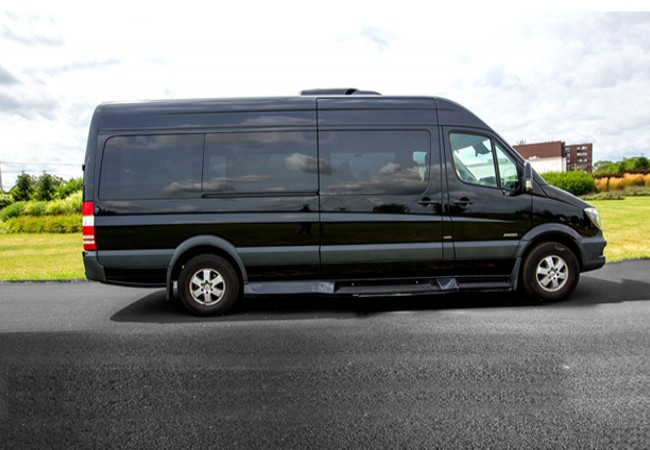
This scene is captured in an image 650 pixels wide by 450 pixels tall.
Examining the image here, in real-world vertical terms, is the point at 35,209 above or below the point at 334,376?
above

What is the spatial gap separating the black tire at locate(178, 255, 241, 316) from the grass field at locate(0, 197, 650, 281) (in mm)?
4229

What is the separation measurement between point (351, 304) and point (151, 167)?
306 centimetres

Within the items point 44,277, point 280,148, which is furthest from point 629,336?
point 44,277

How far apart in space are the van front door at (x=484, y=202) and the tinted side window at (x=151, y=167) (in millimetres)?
3193

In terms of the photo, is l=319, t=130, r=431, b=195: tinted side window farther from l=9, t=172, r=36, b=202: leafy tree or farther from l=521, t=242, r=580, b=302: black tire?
l=9, t=172, r=36, b=202: leafy tree

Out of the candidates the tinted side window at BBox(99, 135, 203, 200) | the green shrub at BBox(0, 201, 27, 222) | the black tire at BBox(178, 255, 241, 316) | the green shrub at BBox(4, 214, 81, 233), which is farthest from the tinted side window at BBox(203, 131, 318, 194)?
the green shrub at BBox(0, 201, 27, 222)

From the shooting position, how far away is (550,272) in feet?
21.1

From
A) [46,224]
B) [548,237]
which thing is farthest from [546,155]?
[548,237]

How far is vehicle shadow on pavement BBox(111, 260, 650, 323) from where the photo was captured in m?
6.08

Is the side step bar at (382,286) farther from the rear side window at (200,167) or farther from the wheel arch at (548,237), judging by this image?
the rear side window at (200,167)

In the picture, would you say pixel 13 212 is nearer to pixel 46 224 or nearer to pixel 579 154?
pixel 46 224

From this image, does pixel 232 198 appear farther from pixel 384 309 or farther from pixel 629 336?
pixel 629 336

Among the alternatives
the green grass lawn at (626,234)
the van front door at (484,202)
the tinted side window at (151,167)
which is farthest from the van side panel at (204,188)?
the green grass lawn at (626,234)

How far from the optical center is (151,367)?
425 cm
